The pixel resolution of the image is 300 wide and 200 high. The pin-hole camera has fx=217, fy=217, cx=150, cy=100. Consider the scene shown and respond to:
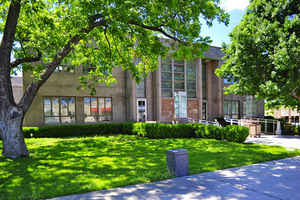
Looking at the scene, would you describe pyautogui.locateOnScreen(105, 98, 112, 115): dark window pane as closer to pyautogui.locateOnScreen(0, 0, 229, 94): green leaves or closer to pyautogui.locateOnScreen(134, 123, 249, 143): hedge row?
pyautogui.locateOnScreen(134, 123, 249, 143): hedge row

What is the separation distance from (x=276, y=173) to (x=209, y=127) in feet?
25.8

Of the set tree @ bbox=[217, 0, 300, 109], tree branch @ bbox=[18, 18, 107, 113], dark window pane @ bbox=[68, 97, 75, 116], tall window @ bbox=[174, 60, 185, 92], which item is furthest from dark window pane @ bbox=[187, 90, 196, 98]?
tree branch @ bbox=[18, 18, 107, 113]

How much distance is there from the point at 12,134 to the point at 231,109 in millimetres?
24229

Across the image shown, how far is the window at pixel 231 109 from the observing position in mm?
26656

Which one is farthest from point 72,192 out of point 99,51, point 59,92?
point 59,92

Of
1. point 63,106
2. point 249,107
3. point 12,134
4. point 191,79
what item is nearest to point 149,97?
point 191,79

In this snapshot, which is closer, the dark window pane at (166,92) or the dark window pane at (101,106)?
the dark window pane at (101,106)

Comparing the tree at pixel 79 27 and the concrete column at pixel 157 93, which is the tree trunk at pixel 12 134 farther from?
the concrete column at pixel 157 93

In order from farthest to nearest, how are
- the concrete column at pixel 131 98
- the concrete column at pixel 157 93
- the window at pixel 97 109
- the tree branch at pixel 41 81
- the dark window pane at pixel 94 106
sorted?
the concrete column at pixel 157 93, the concrete column at pixel 131 98, the dark window pane at pixel 94 106, the window at pixel 97 109, the tree branch at pixel 41 81

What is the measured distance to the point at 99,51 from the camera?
13172 millimetres

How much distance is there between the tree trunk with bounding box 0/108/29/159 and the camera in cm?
852

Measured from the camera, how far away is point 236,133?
12.4 m

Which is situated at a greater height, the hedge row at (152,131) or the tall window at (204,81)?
the tall window at (204,81)

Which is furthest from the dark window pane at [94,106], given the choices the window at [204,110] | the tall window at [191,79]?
the window at [204,110]
